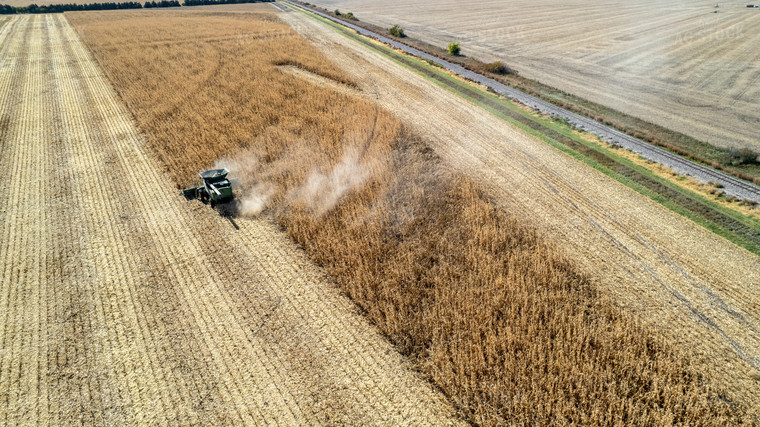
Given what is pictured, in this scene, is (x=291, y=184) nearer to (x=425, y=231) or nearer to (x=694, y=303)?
(x=425, y=231)

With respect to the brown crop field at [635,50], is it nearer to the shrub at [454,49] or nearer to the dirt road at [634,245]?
the shrub at [454,49]

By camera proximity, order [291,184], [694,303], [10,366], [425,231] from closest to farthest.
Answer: [10,366]
[694,303]
[425,231]
[291,184]

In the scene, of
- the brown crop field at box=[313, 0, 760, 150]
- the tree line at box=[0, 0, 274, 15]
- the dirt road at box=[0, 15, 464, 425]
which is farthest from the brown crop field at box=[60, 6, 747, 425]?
the tree line at box=[0, 0, 274, 15]

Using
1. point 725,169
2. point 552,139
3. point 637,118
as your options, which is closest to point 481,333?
point 552,139

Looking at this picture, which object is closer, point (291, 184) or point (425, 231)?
point (425, 231)

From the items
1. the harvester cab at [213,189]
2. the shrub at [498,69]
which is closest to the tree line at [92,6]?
the shrub at [498,69]
